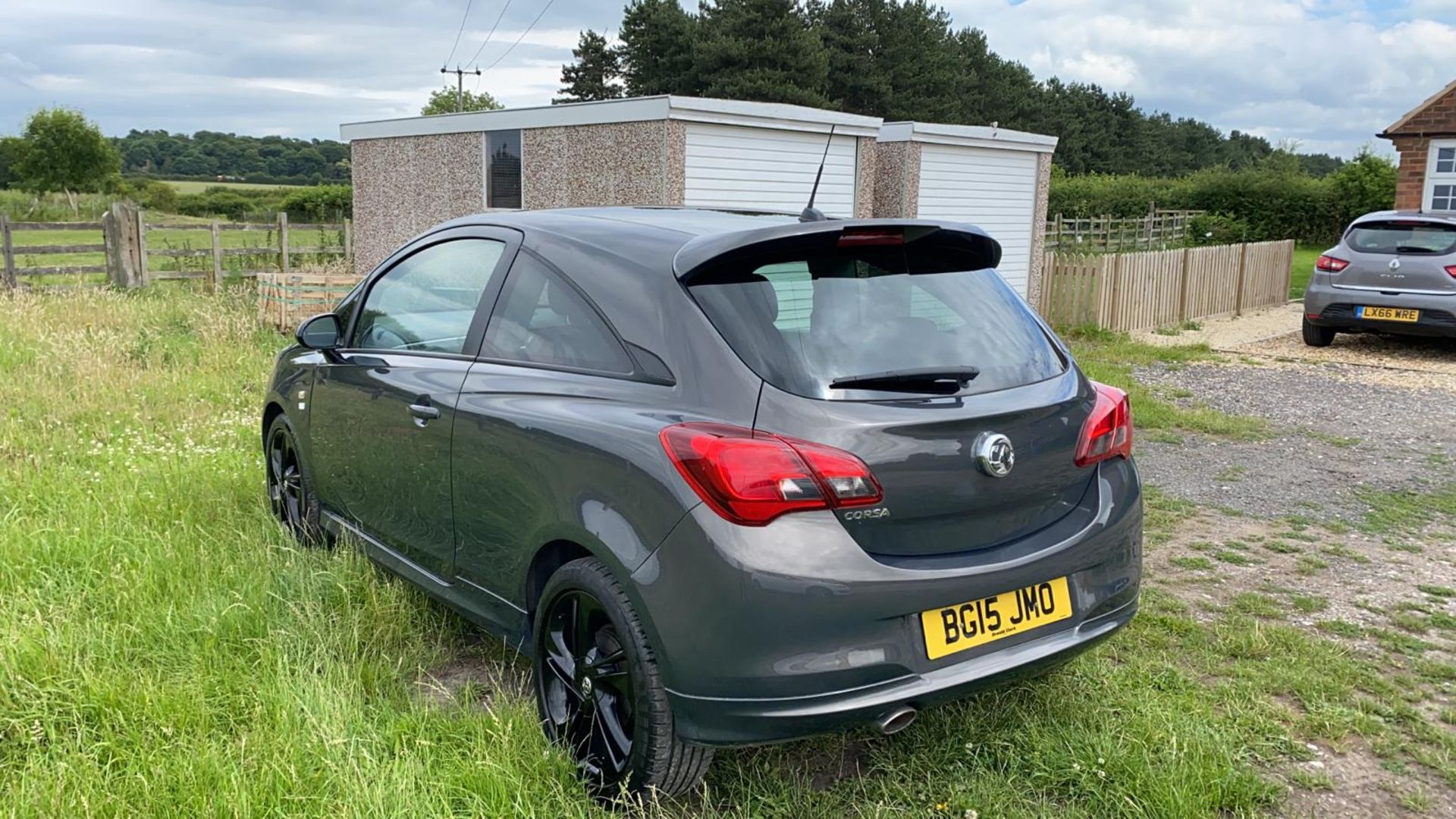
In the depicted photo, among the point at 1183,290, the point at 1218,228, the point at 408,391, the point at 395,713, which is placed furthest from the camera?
the point at 1218,228

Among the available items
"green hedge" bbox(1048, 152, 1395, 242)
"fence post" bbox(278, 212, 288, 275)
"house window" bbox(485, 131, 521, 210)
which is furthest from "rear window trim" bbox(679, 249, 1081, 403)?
"green hedge" bbox(1048, 152, 1395, 242)

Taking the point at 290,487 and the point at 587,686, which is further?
the point at 290,487

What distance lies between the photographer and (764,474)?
8.45ft

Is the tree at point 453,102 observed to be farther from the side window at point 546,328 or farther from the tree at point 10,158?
the side window at point 546,328

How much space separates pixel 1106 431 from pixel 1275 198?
4339cm

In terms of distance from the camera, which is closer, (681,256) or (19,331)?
(681,256)

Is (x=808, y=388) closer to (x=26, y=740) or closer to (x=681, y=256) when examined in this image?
(x=681, y=256)

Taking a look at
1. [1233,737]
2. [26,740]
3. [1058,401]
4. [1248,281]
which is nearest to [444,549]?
[26,740]

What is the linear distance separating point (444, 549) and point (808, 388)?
1.63 meters

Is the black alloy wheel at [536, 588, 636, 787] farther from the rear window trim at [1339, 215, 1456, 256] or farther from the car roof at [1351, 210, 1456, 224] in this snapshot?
the rear window trim at [1339, 215, 1456, 256]

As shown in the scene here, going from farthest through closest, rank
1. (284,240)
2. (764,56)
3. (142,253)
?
(764,56), (284,240), (142,253)

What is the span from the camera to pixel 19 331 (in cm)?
1102

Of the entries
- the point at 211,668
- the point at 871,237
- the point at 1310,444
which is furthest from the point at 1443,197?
the point at 211,668

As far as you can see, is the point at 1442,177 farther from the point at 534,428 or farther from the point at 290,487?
the point at 534,428
